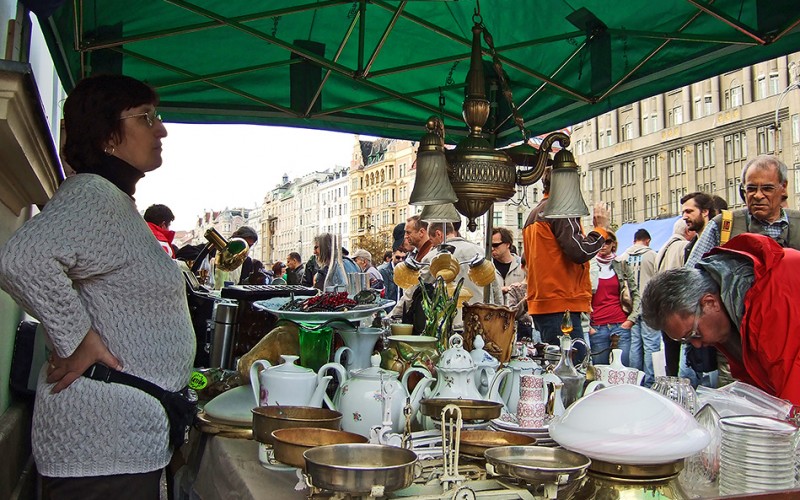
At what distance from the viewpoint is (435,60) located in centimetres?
409

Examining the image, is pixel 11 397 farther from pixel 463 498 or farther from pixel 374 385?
pixel 463 498

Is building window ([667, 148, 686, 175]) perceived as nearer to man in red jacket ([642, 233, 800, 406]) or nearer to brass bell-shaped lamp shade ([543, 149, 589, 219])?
brass bell-shaped lamp shade ([543, 149, 589, 219])

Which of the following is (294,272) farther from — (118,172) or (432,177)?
(118,172)

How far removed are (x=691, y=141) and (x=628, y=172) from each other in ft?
19.7

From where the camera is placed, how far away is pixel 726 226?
3686mm

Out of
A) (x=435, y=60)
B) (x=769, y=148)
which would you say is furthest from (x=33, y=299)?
(x=769, y=148)

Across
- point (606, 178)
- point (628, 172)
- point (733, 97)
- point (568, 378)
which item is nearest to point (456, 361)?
point (568, 378)

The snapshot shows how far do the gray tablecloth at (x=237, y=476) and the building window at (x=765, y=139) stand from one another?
124ft

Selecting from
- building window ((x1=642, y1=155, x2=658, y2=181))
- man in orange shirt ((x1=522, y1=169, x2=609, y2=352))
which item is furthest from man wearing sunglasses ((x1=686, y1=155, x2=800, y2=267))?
building window ((x1=642, y1=155, x2=658, y2=181))

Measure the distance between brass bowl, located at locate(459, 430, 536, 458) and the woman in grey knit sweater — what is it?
0.84 metres

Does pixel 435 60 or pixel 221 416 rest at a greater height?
pixel 435 60

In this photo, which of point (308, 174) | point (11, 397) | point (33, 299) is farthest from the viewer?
point (308, 174)

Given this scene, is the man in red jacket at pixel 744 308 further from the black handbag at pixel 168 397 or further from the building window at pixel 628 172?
the building window at pixel 628 172

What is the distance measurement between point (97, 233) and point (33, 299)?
0.73 feet
